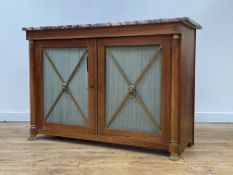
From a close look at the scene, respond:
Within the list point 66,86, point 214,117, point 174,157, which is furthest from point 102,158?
point 214,117

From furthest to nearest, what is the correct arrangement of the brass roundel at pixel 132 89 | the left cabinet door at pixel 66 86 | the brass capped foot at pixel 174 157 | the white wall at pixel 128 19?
the white wall at pixel 128 19, the left cabinet door at pixel 66 86, the brass roundel at pixel 132 89, the brass capped foot at pixel 174 157

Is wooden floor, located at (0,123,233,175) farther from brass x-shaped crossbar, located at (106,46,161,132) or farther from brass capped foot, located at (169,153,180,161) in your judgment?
brass x-shaped crossbar, located at (106,46,161,132)

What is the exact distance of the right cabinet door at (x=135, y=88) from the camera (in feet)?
5.99

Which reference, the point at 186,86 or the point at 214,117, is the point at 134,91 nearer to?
the point at 186,86

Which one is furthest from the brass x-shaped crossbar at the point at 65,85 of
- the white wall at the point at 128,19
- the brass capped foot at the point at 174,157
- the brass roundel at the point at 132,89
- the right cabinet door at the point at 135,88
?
the white wall at the point at 128,19

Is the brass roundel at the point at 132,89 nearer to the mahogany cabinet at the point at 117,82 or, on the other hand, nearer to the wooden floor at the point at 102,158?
the mahogany cabinet at the point at 117,82

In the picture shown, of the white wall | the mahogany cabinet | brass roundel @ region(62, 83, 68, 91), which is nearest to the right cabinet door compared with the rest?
the mahogany cabinet

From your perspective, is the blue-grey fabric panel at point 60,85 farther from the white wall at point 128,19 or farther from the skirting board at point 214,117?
the skirting board at point 214,117

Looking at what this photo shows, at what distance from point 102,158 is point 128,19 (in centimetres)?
151

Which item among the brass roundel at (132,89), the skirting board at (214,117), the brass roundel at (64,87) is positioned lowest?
the skirting board at (214,117)

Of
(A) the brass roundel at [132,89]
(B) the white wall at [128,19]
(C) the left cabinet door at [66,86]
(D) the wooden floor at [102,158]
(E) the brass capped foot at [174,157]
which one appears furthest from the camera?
(B) the white wall at [128,19]

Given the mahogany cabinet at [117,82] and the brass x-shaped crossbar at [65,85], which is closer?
the mahogany cabinet at [117,82]

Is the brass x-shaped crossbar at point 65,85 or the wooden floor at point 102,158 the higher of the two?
the brass x-shaped crossbar at point 65,85

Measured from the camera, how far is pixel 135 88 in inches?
75.4
